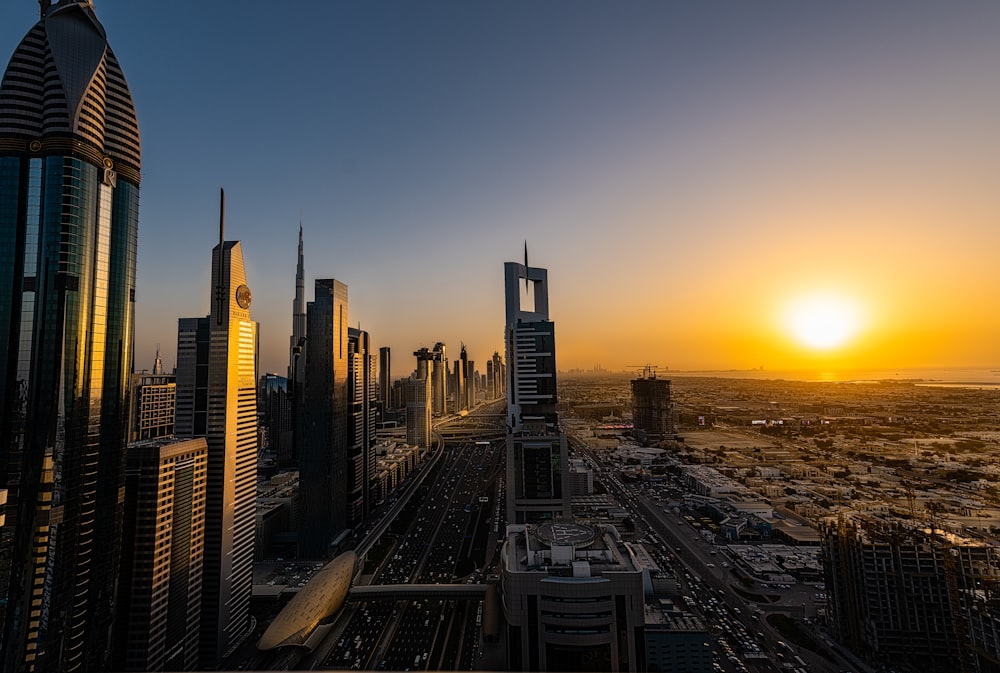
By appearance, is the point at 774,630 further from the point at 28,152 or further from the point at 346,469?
the point at 28,152

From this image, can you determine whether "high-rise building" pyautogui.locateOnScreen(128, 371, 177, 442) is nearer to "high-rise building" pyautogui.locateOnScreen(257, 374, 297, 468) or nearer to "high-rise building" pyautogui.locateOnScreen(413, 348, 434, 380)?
"high-rise building" pyautogui.locateOnScreen(257, 374, 297, 468)

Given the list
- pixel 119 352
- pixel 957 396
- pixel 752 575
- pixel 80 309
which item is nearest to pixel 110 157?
pixel 80 309

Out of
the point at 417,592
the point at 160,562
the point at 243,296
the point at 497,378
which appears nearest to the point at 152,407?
the point at 243,296

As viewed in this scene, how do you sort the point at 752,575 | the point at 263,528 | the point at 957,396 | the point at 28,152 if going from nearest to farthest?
1. the point at 28,152
2. the point at 752,575
3. the point at 263,528
4. the point at 957,396

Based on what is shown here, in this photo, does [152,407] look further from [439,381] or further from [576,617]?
[439,381]

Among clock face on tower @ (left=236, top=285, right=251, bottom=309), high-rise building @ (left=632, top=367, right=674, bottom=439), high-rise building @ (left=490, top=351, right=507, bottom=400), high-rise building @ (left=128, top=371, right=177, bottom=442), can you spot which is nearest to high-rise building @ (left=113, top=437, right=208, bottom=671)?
clock face on tower @ (left=236, top=285, right=251, bottom=309)

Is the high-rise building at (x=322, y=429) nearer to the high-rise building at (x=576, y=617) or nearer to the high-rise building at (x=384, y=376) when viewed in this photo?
the high-rise building at (x=576, y=617)
